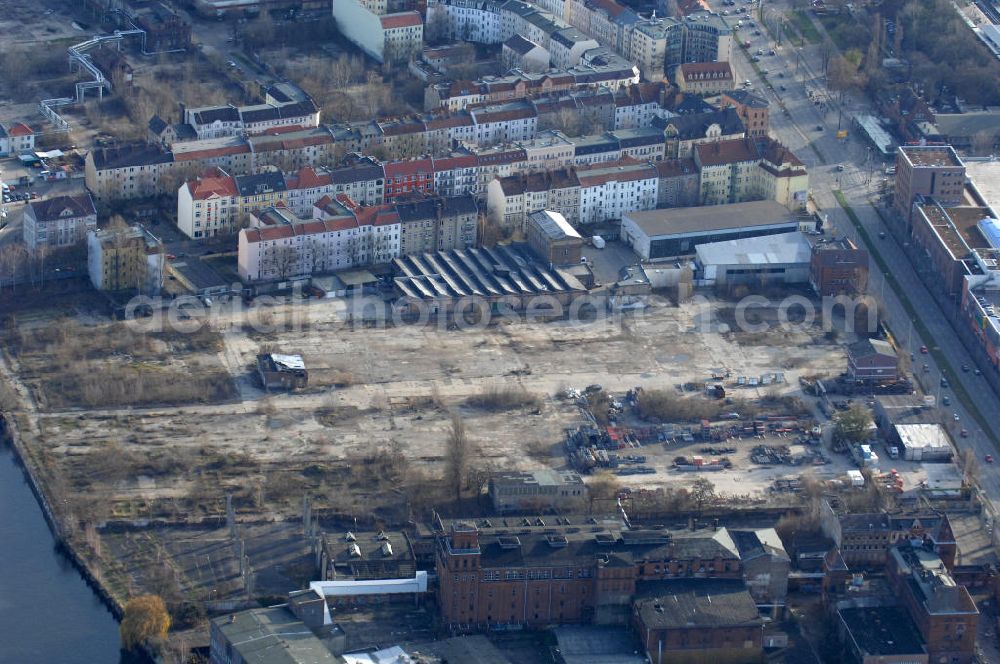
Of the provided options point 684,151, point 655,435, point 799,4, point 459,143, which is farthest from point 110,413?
point 799,4

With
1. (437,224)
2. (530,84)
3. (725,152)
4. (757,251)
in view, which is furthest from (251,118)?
(757,251)

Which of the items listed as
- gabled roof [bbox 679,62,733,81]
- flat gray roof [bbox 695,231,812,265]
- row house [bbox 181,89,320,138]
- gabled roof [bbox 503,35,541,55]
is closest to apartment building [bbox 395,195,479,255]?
flat gray roof [bbox 695,231,812,265]

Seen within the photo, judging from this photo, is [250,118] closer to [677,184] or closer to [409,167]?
[409,167]

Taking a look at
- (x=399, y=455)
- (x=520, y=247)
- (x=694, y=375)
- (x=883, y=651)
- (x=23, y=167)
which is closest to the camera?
(x=883, y=651)

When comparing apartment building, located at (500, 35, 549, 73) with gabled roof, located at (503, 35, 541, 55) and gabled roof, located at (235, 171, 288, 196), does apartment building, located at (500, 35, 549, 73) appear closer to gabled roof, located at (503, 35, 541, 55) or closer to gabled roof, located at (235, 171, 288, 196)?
gabled roof, located at (503, 35, 541, 55)

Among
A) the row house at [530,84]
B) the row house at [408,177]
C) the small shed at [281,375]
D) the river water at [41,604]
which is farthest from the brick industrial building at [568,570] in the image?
the row house at [530,84]

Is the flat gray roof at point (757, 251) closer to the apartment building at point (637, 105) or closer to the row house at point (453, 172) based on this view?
the row house at point (453, 172)

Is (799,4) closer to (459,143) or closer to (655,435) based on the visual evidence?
(459,143)
